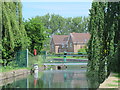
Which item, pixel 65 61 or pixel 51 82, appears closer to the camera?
pixel 51 82

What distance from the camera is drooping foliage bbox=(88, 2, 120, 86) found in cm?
754

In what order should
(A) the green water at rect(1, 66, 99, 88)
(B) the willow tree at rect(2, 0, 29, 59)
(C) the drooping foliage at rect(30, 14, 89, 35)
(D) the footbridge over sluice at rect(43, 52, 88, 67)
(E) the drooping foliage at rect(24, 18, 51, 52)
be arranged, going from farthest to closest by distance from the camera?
(C) the drooping foliage at rect(30, 14, 89, 35), (E) the drooping foliage at rect(24, 18, 51, 52), (D) the footbridge over sluice at rect(43, 52, 88, 67), (B) the willow tree at rect(2, 0, 29, 59), (A) the green water at rect(1, 66, 99, 88)

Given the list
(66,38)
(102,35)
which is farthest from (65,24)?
(102,35)

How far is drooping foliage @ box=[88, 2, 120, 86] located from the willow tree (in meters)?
5.69

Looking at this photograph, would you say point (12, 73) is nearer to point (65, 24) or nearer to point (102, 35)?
point (102, 35)

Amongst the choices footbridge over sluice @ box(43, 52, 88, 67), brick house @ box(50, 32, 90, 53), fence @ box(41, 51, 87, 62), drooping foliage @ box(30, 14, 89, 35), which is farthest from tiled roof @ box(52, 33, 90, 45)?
footbridge over sluice @ box(43, 52, 88, 67)

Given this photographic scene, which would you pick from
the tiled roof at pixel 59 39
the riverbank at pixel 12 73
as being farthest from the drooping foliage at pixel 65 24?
the riverbank at pixel 12 73

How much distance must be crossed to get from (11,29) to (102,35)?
6696mm

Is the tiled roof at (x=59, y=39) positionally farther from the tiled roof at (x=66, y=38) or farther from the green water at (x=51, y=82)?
the green water at (x=51, y=82)

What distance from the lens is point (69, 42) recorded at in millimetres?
40750

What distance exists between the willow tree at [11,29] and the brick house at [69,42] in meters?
21.4

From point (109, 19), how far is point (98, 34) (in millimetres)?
559

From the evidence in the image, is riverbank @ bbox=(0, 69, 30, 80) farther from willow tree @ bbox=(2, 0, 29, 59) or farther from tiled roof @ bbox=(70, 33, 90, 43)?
tiled roof @ bbox=(70, 33, 90, 43)

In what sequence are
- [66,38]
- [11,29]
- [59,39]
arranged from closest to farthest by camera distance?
1. [11,29]
2. [59,39]
3. [66,38]
